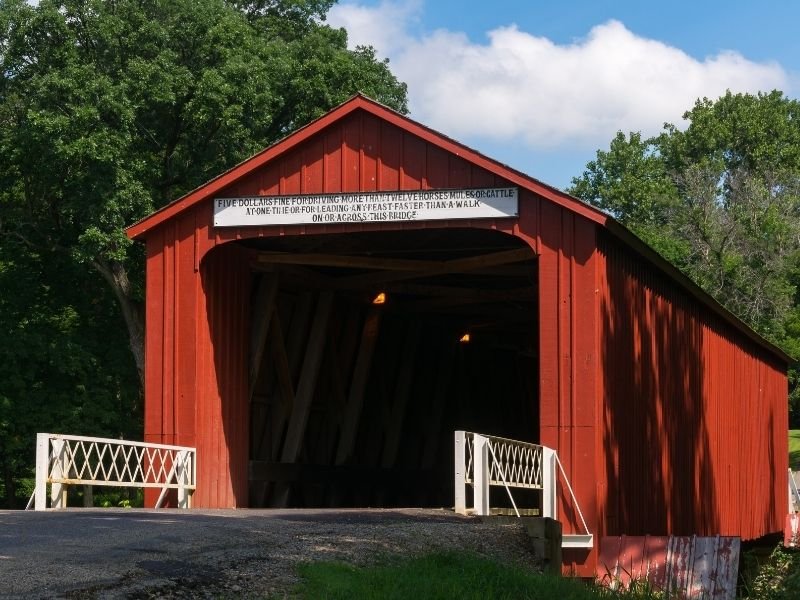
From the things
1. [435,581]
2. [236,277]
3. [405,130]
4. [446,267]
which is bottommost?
[435,581]

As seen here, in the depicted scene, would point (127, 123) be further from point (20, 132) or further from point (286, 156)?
point (286, 156)

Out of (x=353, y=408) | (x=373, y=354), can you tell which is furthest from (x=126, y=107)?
(x=353, y=408)

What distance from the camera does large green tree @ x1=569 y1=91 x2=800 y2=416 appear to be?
44188 millimetres

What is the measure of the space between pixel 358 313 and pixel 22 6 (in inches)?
439

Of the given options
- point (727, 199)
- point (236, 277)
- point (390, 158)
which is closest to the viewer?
point (390, 158)

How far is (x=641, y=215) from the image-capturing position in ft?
197

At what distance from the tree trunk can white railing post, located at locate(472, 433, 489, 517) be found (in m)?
17.4

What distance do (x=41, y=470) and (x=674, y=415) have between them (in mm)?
9054

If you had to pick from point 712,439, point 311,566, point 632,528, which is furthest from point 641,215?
point 311,566

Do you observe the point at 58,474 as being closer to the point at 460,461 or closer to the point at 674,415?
the point at 460,461

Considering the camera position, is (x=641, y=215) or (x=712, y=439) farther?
(x=641, y=215)

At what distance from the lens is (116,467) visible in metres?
Result: 16.9

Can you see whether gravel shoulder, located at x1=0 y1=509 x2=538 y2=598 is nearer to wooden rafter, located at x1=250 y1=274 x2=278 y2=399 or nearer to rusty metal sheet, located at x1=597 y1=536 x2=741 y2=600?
rusty metal sheet, located at x1=597 y1=536 x2=741 y2=600

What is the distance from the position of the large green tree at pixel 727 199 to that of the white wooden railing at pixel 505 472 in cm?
2884
